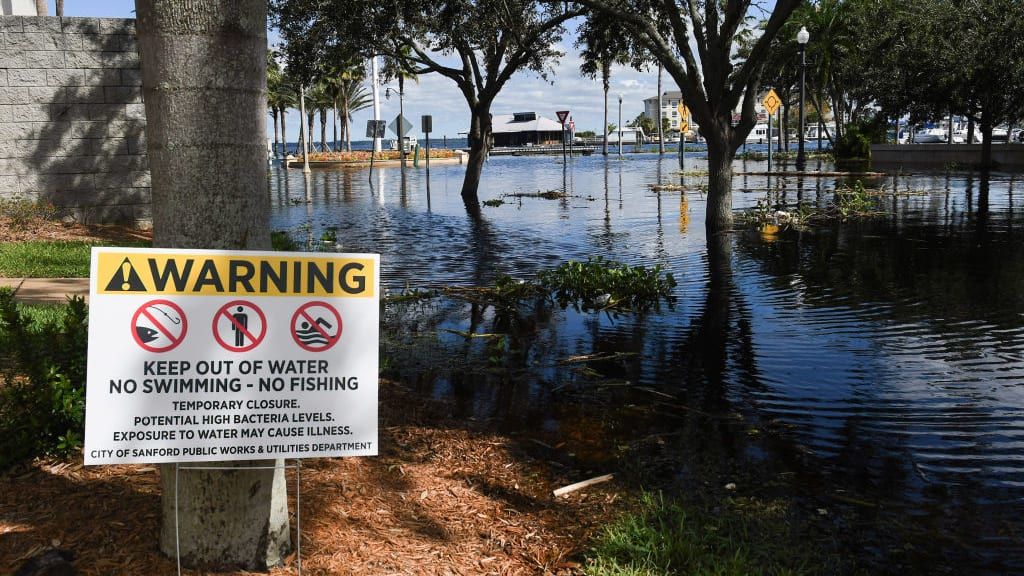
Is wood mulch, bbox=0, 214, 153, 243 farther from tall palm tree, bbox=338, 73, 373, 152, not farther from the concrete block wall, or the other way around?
tall palm tree, bbox=338, 73, 373, 152

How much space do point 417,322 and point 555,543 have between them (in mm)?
5262

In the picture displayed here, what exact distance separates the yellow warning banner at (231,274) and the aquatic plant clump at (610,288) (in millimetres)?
6579

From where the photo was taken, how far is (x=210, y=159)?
3107 mm

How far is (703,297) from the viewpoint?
10.1m

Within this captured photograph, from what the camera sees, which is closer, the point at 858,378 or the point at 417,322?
the point at 858,378

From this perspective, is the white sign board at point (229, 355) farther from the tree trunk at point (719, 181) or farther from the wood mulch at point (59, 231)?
the tree trunk at point (719, 181)

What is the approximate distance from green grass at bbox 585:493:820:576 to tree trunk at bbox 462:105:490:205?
76.5 feet

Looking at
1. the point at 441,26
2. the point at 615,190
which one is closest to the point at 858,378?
the point at 441,26

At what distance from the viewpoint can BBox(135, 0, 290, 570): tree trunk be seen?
9.97 ft

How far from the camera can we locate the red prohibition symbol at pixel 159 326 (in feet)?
9.48

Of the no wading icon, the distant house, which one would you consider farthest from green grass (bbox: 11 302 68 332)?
the distant house

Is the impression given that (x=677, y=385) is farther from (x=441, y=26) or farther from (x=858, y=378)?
(x=441, y=26)

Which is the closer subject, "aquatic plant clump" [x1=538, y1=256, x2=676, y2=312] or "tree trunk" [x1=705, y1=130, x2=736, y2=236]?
"aquatic plant clump" [x1=538, y1=256, x2=676, y2=312]

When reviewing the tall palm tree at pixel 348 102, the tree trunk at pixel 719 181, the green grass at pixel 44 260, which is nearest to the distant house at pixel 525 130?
the tall palm tree at pixel 348 102
